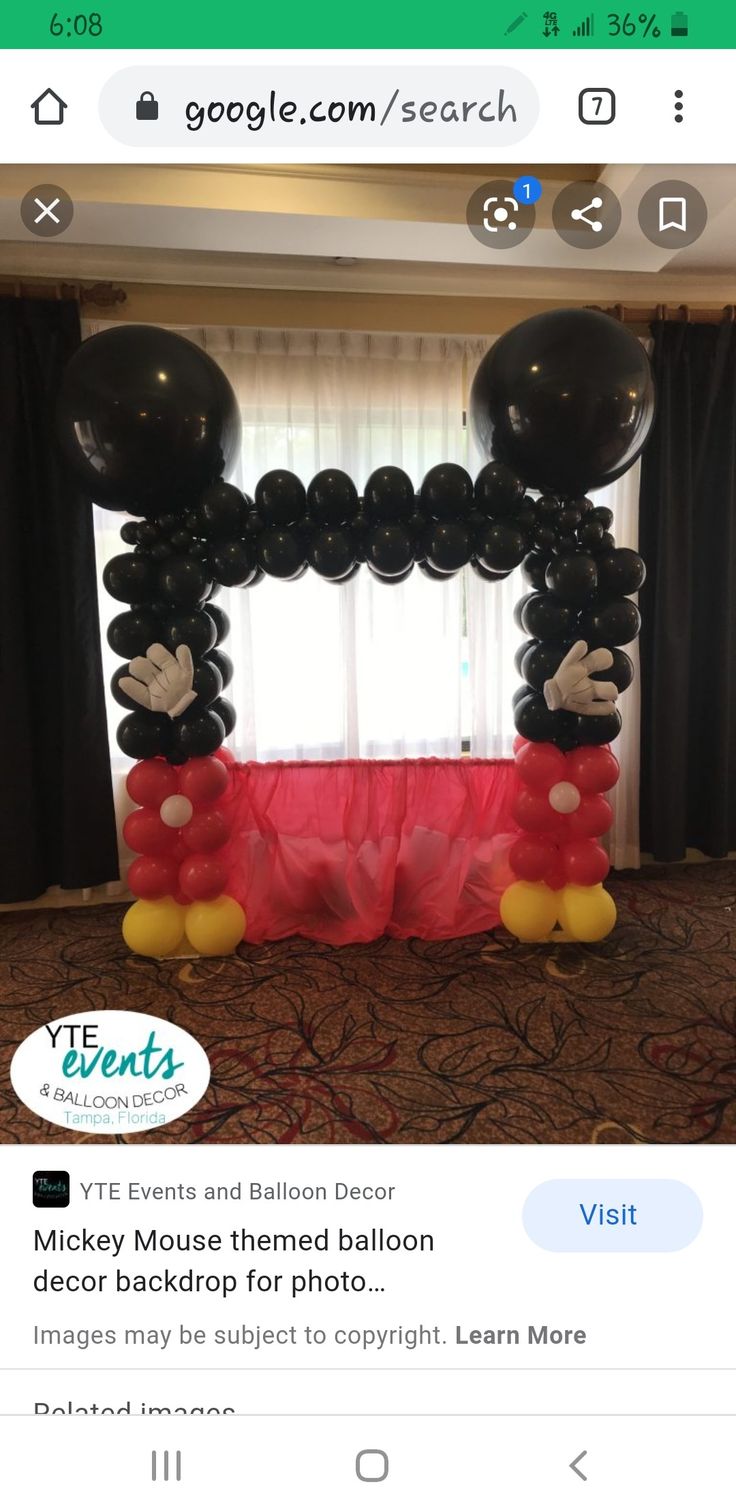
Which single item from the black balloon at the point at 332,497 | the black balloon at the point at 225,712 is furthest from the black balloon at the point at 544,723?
the black balloon at the point at 225,712

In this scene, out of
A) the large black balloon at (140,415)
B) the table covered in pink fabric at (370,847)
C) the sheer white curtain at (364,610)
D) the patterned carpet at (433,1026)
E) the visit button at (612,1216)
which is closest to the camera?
the visit button at (612,1216)

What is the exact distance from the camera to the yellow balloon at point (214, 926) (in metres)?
2.48

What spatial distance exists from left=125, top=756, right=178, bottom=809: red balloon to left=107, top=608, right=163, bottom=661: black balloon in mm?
336

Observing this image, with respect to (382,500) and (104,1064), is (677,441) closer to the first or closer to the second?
Answer: (382,500)

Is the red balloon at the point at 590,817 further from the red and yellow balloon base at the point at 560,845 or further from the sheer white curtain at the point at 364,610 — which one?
the sheer white curtain at the point at 364,610

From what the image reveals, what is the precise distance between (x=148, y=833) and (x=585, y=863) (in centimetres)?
135

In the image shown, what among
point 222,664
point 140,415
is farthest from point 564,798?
point 140,415

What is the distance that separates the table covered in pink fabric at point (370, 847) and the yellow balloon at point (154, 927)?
0.21 meters

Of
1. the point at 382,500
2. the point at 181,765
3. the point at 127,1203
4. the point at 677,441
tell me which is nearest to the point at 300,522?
the point at 382,500

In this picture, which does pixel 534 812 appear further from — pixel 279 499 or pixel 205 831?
pixel 279 499

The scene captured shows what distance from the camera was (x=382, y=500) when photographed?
234cm

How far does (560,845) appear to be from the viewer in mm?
2617

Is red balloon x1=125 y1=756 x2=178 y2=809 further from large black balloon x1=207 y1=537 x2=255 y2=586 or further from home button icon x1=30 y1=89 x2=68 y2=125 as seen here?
home button icon x1=30 y1=89 x2=68 y2=125
